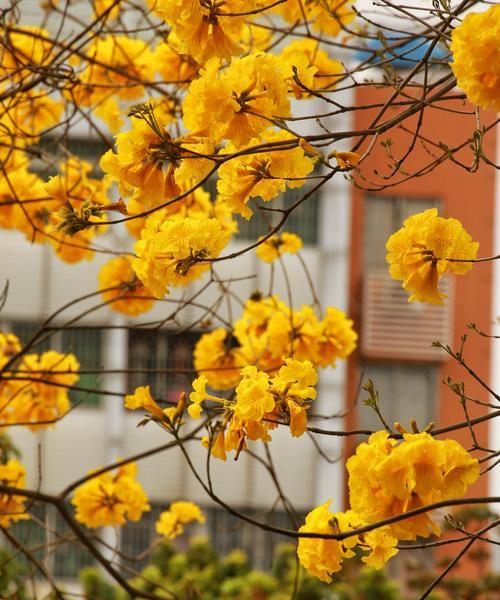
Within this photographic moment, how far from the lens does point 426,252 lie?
5.84 feet

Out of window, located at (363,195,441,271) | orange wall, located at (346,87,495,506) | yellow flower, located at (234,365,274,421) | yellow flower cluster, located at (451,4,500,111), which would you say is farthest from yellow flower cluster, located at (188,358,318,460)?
window, located at (363,195,441,271)

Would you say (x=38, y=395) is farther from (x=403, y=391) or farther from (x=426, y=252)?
(x=403, y=391)

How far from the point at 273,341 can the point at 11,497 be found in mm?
666

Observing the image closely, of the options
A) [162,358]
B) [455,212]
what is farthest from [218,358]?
[455,212]

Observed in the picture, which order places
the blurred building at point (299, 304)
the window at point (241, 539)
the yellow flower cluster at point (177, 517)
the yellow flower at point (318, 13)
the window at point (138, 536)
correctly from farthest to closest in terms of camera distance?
the window at point (241, 539) < the blurred building at point (299, 304) < the window at point (138, 536) < the yellow flower cluster at point (177, 517) < the yellow flower at point (318, 13)

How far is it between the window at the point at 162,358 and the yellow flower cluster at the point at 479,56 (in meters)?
8.64

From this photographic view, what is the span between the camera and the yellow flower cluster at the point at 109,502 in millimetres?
3119

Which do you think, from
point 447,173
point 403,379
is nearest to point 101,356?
point 403,379

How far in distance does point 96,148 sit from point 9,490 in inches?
293

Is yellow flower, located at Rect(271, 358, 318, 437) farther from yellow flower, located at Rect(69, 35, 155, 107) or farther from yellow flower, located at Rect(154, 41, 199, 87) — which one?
yellow flower, located at Rect(69, 35, 155, 107)

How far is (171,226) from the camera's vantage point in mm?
1724

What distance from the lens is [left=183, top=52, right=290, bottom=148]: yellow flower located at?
1.64 m

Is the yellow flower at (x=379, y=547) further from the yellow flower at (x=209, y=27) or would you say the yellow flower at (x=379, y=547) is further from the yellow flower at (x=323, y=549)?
the yellow flower at (x=209, y=27)

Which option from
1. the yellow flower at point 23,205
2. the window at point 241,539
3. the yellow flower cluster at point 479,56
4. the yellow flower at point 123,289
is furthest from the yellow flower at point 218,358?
the window at point 241,539
